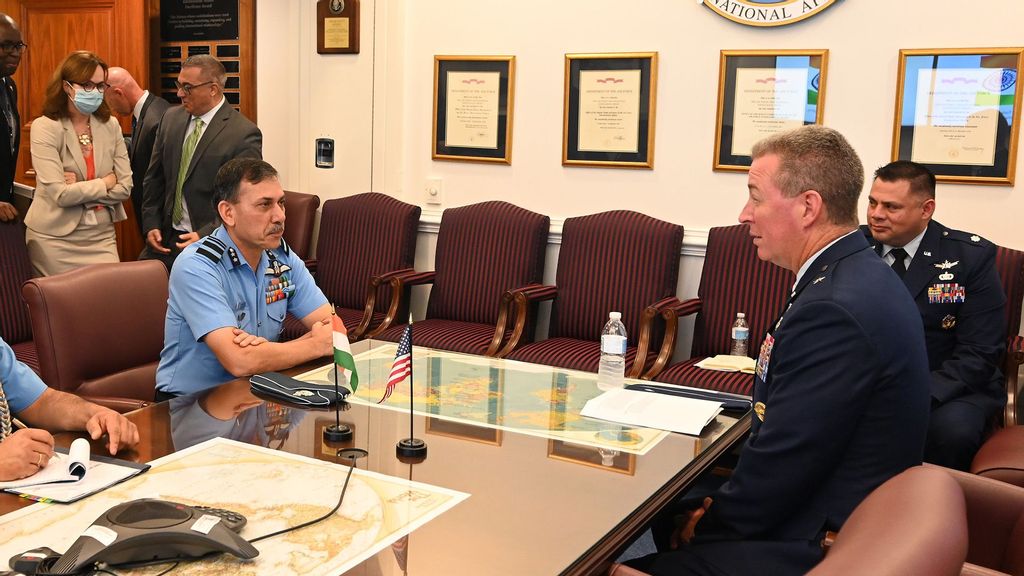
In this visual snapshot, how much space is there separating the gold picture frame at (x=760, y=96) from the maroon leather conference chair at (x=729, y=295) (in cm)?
44

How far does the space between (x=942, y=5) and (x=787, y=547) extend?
3.20 meters

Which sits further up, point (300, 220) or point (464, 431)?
point (300, 220)

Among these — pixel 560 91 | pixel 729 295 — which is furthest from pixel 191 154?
pixel 729 295

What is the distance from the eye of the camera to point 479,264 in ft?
16.7

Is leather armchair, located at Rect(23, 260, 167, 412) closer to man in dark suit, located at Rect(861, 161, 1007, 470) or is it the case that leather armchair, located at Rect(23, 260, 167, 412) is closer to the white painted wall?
the white painted wall

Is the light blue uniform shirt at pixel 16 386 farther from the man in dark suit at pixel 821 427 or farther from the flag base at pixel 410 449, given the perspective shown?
the man in dark suit at pixel 821 427

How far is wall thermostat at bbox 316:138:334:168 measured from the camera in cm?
586

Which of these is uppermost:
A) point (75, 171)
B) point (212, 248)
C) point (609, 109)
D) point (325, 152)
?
point (609, 109)

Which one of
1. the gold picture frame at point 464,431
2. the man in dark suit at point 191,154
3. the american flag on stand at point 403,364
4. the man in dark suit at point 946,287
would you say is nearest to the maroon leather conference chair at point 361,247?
the man in dark suit at point 191,154

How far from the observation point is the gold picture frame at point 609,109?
4941 millimetres

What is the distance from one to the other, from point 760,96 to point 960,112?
34.9 inches

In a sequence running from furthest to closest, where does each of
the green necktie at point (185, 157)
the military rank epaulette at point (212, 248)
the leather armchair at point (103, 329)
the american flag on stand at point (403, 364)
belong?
the green necktie at point (185, 157), the military rank epaulette at point (212, 248), the leather armchair at point (103, 329), the american flag on stand at point (403, 364)

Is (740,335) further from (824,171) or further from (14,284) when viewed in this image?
(14,284)

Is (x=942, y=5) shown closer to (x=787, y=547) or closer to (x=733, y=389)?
(x=733, y=389)
